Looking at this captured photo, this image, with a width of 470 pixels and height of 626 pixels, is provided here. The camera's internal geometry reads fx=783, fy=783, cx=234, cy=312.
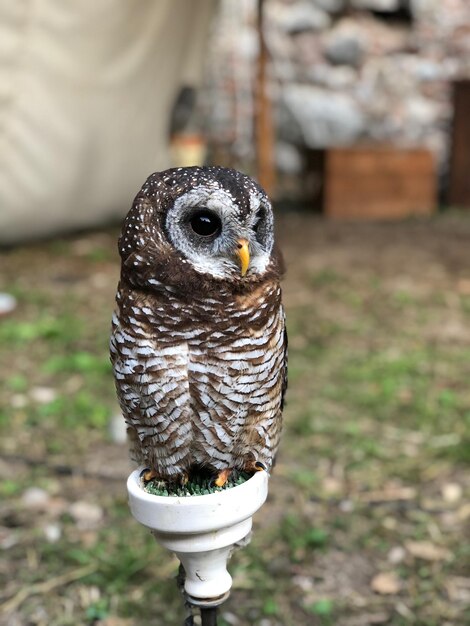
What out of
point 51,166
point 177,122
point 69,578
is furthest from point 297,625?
point 177,122

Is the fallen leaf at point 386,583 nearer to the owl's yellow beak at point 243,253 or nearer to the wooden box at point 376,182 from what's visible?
the owl's yellow beak at point 243,253

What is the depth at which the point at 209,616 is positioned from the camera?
4.94 feet

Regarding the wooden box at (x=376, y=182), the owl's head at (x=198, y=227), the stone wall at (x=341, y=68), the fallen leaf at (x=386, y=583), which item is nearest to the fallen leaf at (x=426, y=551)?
the fallen leaf at (x=386, y=583)

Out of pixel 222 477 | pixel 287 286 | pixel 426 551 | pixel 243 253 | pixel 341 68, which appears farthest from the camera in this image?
pixel 341 68

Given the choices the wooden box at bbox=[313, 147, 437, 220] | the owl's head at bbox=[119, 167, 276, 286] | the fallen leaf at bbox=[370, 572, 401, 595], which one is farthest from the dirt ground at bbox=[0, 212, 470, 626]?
the wooden box at bbox=[313, 147, 437, 220]

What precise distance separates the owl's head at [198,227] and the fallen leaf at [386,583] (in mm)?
1364

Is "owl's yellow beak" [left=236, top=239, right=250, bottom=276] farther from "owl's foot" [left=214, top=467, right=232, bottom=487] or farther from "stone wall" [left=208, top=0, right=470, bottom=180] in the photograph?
"stone wall" [left=208, top=0, right=470, bottom=180]

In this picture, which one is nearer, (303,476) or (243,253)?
(243,253)

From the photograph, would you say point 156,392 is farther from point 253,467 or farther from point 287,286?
point 287,286

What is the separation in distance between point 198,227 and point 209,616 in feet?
2.50

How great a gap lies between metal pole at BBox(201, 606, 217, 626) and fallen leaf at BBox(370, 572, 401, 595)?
0.91 metres

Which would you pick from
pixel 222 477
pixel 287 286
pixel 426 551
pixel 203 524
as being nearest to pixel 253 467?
pixel 222 477

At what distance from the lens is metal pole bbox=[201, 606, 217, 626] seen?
149cm

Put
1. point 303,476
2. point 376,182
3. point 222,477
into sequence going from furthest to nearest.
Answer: point 376,182 → point 303,476 → point 222,477
